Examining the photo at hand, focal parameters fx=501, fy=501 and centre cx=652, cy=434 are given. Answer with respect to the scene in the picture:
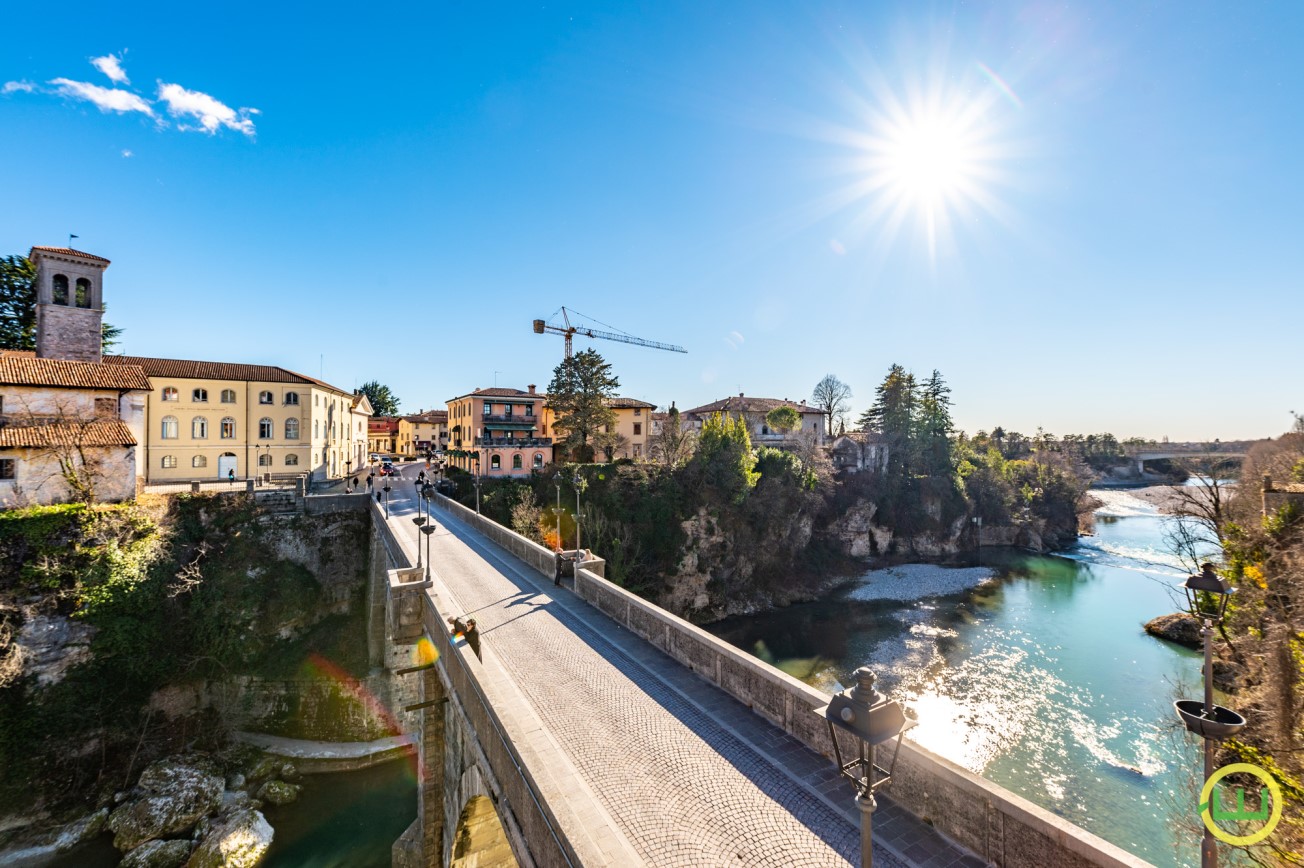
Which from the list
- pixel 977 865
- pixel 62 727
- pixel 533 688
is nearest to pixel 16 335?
pixel 62 727

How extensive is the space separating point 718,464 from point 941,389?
34.4 m

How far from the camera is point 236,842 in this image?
15.5 meters

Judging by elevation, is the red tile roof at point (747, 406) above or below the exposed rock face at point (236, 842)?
above

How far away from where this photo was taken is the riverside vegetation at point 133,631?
17.2 meters

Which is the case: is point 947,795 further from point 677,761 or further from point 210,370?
point 210,370

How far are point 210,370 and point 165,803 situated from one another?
1049 inches

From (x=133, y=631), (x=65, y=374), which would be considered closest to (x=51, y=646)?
(x=133, y=631)

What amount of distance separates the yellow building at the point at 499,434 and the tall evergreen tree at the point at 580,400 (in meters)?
3.17

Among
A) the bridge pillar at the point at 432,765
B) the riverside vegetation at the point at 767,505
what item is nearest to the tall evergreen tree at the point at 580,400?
the riverside vegetation at the point at 767,505

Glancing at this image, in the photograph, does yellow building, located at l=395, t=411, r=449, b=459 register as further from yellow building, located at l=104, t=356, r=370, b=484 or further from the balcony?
yellow building, located at l=104, t=356, r=370, b=484

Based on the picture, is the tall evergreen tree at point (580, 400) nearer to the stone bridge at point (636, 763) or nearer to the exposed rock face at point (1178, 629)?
the stone bridge at point (636, 763)

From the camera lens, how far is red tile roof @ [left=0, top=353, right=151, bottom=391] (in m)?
21.3

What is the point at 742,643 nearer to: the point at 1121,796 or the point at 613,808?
the point at 1121,796

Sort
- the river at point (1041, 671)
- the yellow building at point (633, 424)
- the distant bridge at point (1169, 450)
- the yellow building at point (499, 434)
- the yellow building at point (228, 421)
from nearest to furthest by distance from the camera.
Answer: the river at point (1041, 671) → the yellow building at point (228, 421) → the yellow building at point (499, 434) → the yellow building at point (633, 424) → the distant bridge at point (1169, 450)
